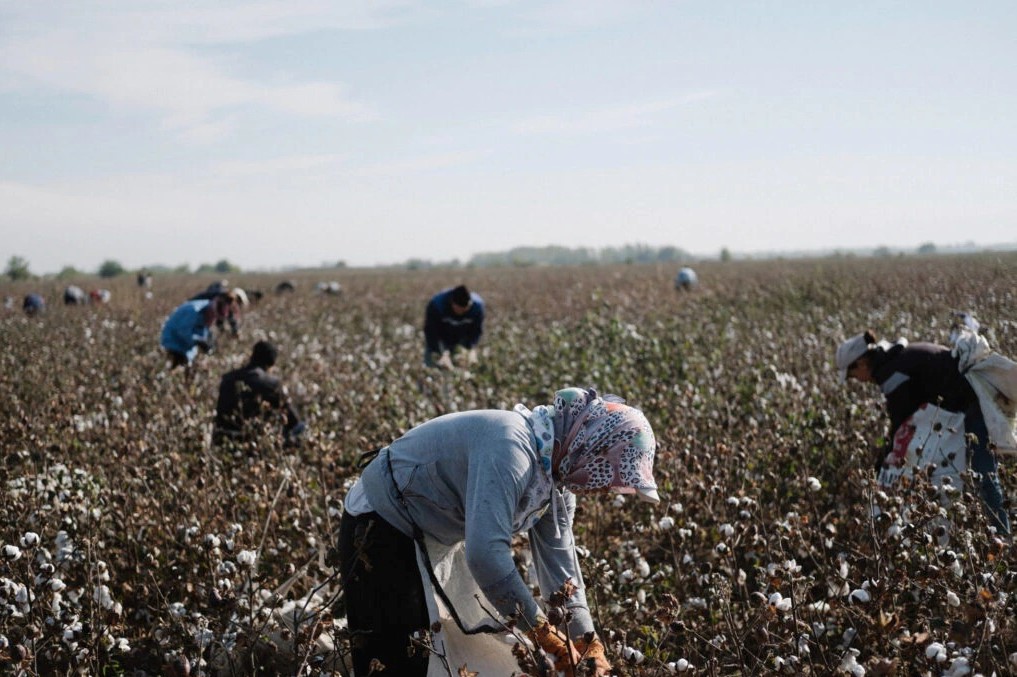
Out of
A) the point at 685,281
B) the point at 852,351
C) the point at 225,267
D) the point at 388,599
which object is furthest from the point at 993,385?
the point at 225,267

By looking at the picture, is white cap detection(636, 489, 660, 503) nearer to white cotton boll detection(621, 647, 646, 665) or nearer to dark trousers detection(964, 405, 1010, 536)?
white cotton boll detection(621, 647, 646, 665)

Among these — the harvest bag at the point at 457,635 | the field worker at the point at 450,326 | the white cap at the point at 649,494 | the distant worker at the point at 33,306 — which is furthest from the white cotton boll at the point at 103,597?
the distant worker at the point at 33,306

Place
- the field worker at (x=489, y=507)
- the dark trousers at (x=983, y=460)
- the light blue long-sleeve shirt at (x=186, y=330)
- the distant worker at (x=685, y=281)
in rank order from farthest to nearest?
the distant worker at (x=685, y=281) < the light blue long-sleeve shirt at (x=186, y=330) < the dark trousers at (x=983, y=460) < the field worker at (x=489, y=507)

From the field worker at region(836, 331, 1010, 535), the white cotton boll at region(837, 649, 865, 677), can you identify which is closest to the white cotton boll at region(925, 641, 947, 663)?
the white cotton boll at region(837, 649, 865, 677)

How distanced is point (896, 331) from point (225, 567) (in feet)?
23.7

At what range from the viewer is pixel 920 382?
385cm

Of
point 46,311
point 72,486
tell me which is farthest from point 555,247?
point 72,486

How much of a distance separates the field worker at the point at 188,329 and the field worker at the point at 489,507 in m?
5.44

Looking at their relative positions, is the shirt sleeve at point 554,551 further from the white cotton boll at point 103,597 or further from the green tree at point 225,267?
the green tree at point 225,267

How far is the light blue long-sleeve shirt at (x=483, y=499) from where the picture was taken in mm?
1927

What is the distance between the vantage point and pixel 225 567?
110 inches

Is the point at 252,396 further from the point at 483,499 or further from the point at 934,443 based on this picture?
the point at 934,443

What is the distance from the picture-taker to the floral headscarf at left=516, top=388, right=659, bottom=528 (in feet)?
6.64

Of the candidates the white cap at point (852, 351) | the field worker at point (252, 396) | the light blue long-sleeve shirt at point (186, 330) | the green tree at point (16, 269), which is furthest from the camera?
the green tree at point (16, 269)
